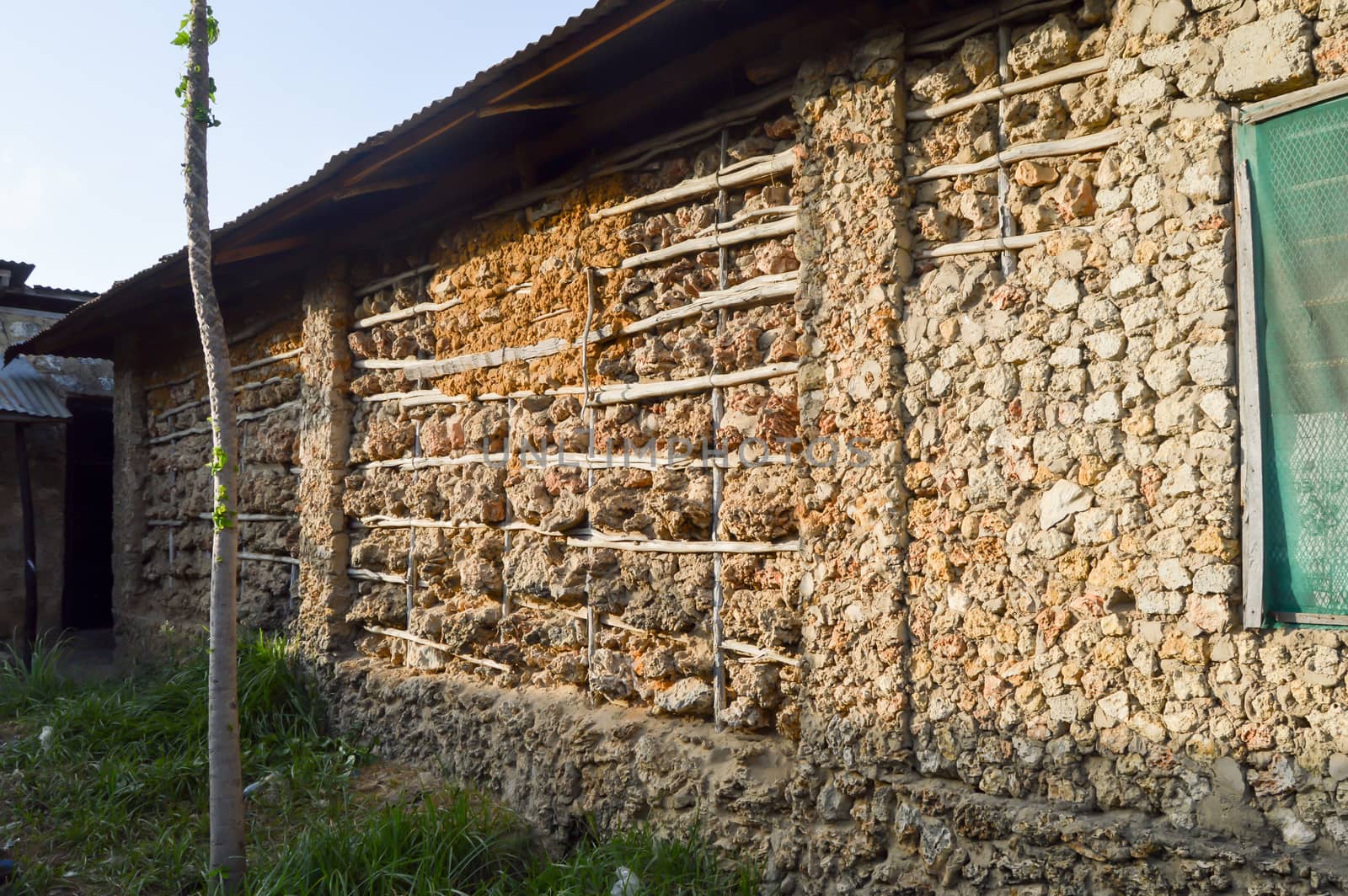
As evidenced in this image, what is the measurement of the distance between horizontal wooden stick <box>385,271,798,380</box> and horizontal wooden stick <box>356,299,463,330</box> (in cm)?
26

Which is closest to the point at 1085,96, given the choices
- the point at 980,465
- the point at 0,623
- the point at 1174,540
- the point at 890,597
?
the point at 980,465

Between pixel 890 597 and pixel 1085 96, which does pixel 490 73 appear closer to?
pixel 1085 96

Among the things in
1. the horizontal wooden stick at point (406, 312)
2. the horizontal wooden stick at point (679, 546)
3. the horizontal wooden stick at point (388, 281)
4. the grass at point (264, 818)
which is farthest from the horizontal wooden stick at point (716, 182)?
the grass at point (264, 818)

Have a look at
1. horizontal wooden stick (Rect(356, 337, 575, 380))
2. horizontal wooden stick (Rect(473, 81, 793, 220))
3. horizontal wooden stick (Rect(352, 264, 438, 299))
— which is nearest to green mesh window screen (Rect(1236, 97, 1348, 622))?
horizontal wooden stick (Rect(473, 81, 793, 220))

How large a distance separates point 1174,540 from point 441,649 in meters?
3.88

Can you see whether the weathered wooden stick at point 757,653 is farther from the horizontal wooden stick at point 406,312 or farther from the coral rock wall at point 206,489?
the coral rock wall at point 206,489

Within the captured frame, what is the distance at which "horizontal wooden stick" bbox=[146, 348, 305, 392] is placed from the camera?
263 inches

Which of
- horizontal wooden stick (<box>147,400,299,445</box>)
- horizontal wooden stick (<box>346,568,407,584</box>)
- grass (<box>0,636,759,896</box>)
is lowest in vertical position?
grass (<box>0,636,759,896</box>)

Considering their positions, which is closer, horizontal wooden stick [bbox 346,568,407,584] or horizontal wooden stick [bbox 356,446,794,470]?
horizontal wooden stick [bbox 356,446,794,470]

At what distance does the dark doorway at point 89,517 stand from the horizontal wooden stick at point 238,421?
2504 millimetres

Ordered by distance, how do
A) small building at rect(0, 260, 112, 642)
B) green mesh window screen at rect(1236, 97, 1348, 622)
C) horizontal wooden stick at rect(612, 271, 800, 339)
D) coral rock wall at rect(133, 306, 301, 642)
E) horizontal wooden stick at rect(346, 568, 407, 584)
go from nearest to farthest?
1. green mesh window screen at rect(1236, 97, 1348, 622)
2. horizontal wooden stick at rect(612, 271, 800, 339)
3. horizontal wooden stick at rect(346, 568, 407, 584)
4. coral rock wall at rect(133, 306, 301, 642)
5. small building at rect(0, 260, 112, 642)

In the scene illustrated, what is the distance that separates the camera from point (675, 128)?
4.32m

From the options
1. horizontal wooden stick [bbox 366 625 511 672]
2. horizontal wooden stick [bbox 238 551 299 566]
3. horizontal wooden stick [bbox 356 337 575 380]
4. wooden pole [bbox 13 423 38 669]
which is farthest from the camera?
wooden pole [bbox 13 423 38 669]

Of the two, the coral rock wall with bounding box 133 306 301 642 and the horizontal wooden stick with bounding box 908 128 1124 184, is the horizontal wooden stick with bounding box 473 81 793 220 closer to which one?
the horizontal wooden stick with bounding box 908 128 1124 184
